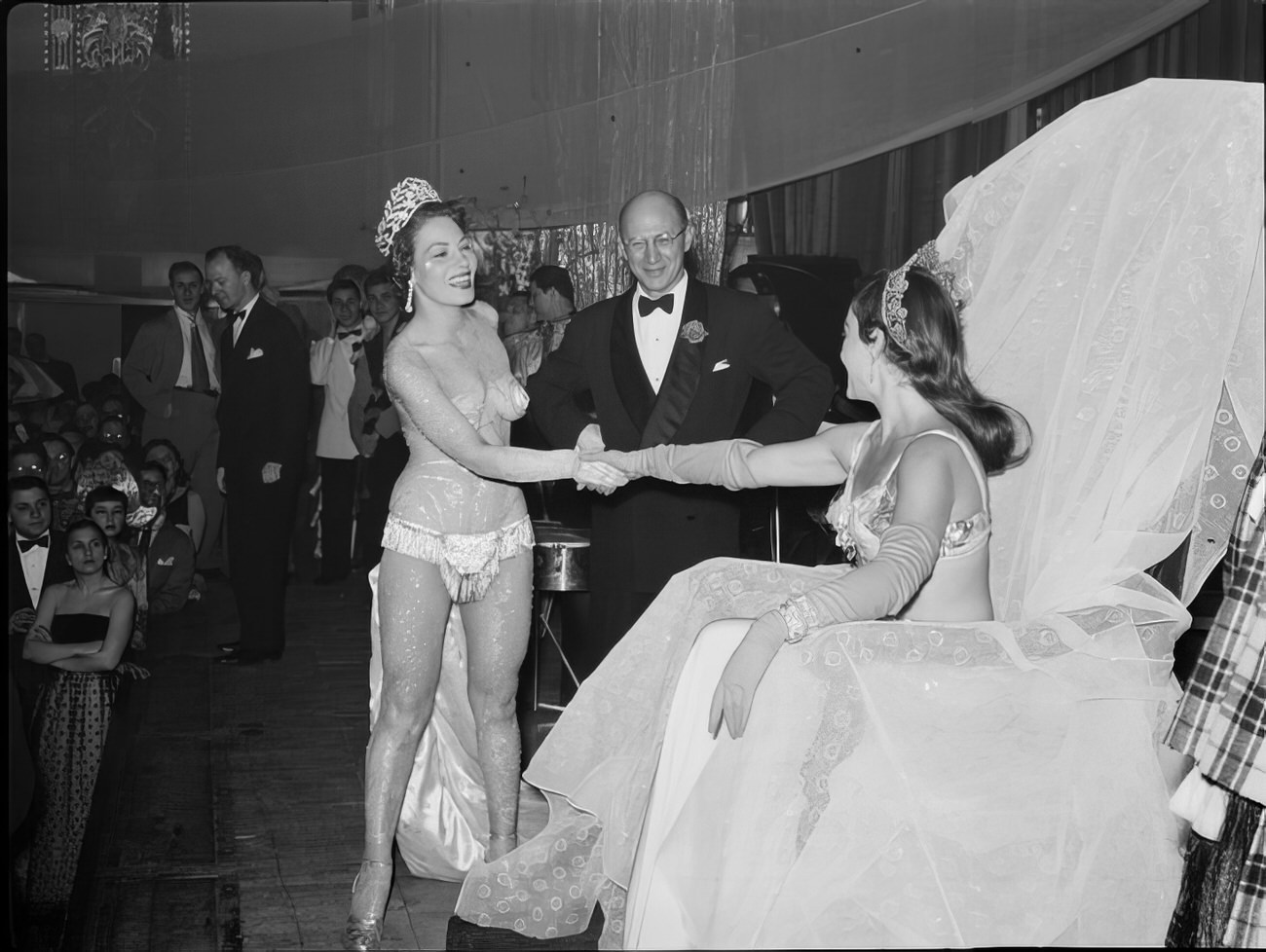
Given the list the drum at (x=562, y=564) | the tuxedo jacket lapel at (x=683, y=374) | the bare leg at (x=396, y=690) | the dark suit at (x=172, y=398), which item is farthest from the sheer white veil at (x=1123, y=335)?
the dark suit at (x=172, y=398)

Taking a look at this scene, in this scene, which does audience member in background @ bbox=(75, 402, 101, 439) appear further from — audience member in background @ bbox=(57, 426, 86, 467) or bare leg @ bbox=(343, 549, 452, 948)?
bare leg @ bbox=(343, 549, 452, 948)

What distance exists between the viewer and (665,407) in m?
3.40

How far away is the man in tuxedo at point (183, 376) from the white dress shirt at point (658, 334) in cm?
255

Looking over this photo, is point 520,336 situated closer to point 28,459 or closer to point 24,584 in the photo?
point 28,459

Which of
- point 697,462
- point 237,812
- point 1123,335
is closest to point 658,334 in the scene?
point 697,462

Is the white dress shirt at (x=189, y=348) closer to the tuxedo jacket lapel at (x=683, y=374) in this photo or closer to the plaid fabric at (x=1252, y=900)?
the tuxedo jacket lapel at (x=683, y=374)

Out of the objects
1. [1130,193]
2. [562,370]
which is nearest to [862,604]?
[1130,193]

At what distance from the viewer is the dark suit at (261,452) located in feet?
17.2

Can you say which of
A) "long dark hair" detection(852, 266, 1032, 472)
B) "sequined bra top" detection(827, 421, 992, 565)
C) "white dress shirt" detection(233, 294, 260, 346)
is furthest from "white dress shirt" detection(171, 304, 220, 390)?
"long dark hair" detection(852, 266, 1032, 472)

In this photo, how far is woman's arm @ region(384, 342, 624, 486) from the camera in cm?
276

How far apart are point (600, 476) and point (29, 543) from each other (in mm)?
2043

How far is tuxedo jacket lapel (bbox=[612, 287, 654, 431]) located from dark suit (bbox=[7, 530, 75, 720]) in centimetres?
183

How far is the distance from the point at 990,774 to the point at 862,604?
1.35 feet

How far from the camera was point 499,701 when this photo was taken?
2.95 meters
